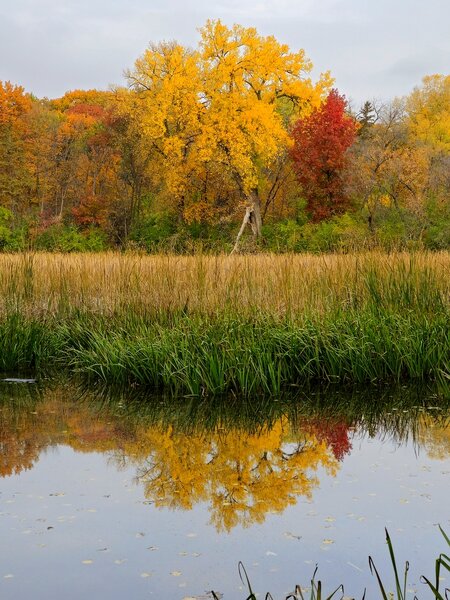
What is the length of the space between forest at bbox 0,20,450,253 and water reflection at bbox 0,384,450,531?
15287 millimetres

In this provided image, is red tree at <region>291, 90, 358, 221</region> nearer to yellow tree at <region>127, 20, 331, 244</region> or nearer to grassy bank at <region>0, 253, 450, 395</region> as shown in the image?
yellow tree at <region>127, 20, 331, 244</region>

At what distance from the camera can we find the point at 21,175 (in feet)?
111

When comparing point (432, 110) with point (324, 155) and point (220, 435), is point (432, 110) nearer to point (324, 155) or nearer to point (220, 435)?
point (324, 155)

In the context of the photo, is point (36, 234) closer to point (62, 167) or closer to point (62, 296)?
point (62, 167)

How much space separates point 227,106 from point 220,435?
22.1 meters

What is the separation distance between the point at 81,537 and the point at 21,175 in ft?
105

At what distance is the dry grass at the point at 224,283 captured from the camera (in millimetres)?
8297

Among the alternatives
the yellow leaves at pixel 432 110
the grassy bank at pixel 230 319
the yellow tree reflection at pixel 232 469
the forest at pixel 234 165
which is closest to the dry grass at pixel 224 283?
the grassy bank at pixel 230 319

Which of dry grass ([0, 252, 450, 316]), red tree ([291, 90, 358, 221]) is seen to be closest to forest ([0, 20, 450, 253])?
red tree ([291, 90, 358, 221])

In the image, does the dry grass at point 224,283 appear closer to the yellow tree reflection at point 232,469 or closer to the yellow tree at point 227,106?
the yellow tree reflection at point 232,469

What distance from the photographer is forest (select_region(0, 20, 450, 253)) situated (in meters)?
25.2

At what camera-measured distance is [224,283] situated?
8680 millimetres

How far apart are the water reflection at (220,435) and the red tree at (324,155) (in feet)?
65.3

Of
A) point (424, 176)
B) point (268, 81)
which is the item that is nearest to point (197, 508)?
point (424, 176)
